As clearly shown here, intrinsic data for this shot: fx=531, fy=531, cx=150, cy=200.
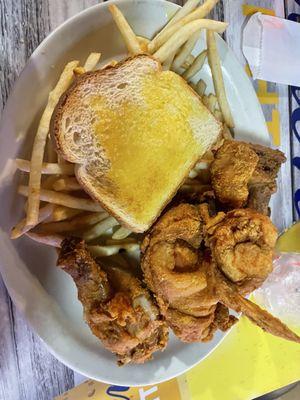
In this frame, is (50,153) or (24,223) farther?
(50,153)

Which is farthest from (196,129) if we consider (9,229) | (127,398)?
(127,398)

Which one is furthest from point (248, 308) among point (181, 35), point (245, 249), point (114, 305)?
point (181, 35)

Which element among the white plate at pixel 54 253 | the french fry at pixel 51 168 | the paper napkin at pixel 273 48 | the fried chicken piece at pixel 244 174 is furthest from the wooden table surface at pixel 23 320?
the fried chicken piece at pixel 244 174

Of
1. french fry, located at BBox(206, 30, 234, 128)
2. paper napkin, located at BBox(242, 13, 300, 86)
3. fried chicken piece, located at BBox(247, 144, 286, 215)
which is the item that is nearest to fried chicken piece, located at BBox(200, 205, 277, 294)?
fried chicken piece, located at BBox(247, 144, 286, 215)

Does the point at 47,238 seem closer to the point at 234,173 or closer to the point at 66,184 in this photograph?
the point at 66,184

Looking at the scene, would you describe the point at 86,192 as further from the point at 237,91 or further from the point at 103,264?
the point at 237,91

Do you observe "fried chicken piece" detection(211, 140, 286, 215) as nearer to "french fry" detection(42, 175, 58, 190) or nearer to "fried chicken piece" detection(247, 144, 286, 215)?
"fried chicken piece" detection(247, 144, 286, 215)
